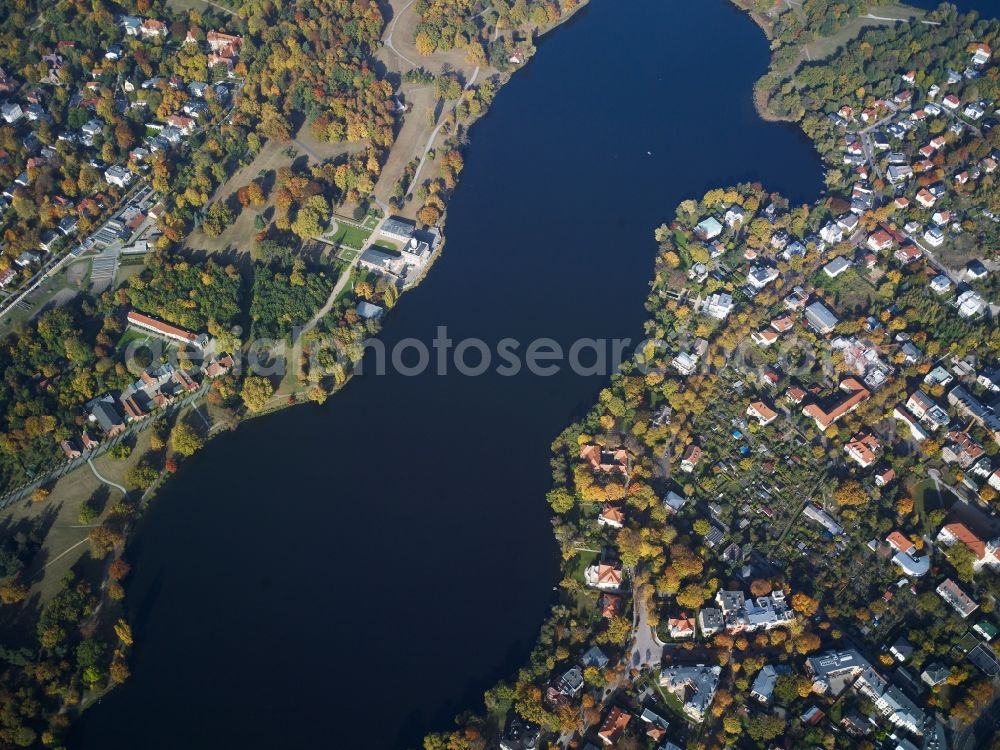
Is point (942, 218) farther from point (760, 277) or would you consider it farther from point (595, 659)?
point (595, 659)

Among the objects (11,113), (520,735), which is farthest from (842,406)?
(11,113)

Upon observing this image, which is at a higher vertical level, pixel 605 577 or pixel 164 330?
pixel 164 330

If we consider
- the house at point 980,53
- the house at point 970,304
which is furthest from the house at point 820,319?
the house at point 980,53

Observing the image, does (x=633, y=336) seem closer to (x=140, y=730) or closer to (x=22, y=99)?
(x=140, y=730)

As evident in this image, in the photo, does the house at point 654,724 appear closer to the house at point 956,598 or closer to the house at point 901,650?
the house at point 901,650

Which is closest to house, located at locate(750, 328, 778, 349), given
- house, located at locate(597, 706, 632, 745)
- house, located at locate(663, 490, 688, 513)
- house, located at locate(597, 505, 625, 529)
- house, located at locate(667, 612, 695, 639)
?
house, located at locate(663, 490, 688, 513)

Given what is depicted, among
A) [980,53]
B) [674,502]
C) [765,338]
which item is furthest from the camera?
[980,53]

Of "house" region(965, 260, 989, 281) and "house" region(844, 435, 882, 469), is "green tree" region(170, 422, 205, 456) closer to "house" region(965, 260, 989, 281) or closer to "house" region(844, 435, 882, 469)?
"house" region(844, 435, 882, 469)
